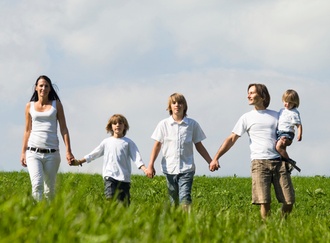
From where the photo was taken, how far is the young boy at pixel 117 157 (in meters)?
11.4

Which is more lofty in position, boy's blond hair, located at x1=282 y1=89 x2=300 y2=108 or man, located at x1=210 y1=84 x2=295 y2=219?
boy's blond hair, located at x1=282 y1=89 x2=300 y2=108

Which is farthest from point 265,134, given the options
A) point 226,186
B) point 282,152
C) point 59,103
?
point 226,186

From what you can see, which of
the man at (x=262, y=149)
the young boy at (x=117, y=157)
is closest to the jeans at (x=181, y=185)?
the man at (x=262, y=149)

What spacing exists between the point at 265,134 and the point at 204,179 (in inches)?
413

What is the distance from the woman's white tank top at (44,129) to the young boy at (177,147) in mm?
1599

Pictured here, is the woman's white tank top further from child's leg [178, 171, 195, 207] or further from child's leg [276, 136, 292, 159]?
child's leg [276, 136, 292, 159]

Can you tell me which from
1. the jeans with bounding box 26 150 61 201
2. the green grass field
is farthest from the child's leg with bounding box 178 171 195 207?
the green grass field

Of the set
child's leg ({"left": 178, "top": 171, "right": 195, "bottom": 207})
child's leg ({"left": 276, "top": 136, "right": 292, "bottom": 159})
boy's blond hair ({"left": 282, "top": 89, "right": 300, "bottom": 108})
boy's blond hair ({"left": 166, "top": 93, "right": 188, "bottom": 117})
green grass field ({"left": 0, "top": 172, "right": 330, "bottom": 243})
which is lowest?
Answer: green grass field ({"left": 0, "top": 172, "right": 330, "bottom": 243})

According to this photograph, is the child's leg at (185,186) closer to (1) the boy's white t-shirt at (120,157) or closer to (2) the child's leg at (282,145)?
(1) the boy's white t-shirt at (120,157)

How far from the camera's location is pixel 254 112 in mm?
11117

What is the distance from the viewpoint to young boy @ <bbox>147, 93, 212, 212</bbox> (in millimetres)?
10797

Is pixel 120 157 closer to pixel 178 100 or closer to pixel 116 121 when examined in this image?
pixel 116 121

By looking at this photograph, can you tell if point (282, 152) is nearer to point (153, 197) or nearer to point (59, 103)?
point (59, 103)

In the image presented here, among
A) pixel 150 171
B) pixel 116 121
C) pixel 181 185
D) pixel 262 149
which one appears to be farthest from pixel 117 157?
pixel 262 149
